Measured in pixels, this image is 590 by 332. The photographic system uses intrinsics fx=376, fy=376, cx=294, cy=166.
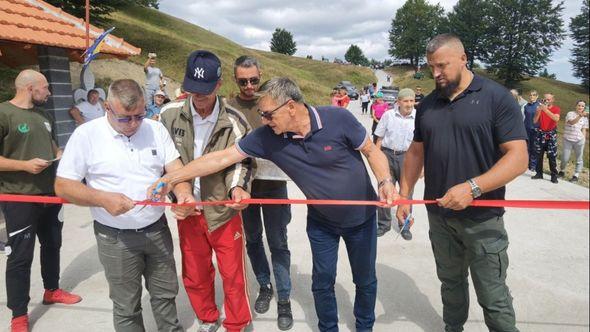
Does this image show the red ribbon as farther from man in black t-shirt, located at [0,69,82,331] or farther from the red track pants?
the red track pants

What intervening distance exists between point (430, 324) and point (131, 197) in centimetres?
266

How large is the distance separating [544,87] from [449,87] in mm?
15790

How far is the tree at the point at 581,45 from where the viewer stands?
1.57 m

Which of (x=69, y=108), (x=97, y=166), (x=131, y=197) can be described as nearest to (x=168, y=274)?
(x=131, y=197)

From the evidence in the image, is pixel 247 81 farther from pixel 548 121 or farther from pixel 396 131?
pixel 548 121

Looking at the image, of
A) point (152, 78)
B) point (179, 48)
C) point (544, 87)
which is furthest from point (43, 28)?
point (179, 48)

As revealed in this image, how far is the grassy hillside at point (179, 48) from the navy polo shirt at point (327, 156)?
11.3 meters

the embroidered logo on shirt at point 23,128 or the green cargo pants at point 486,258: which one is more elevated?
the embroidered logo on shirt at point 23,128

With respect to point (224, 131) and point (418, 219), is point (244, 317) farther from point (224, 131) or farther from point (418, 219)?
point (418, 219)

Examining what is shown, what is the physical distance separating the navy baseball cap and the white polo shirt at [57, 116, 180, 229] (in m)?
0.37

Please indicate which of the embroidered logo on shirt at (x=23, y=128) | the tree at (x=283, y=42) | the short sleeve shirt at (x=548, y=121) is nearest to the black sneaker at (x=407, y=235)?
the embroidered logo on shirt at (x=23, y=128)

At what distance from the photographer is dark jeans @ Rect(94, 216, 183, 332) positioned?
2.47m

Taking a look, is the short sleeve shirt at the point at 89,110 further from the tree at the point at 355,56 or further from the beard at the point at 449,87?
the tree at the point at 355,56

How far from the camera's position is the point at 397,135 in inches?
206
